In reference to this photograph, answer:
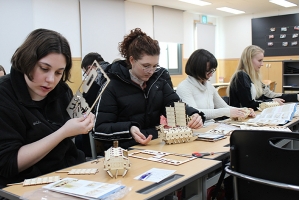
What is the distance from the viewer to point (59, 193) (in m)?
1.15

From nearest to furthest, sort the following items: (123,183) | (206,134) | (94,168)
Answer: (123,183) < (94,168) < (206,134)

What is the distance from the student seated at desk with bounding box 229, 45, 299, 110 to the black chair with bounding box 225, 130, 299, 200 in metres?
2.19

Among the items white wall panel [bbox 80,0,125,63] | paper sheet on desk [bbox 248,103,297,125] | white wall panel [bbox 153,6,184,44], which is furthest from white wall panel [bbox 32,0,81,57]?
paper sheet on desk [bbox 248,103,297,125]

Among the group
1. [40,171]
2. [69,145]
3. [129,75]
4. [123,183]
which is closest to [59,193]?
[123,183]

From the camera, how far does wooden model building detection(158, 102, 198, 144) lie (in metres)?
1.89

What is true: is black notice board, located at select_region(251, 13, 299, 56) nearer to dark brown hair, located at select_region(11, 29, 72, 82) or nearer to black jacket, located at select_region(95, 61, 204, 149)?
black jacket, located at select_region(95, 61, 204, 149)

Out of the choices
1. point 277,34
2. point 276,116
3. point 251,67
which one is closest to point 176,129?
point 276,116

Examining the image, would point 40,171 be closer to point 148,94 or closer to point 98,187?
point 98,187

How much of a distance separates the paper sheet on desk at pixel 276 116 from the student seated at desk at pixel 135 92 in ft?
1.97

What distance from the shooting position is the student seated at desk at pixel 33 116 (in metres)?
1.36

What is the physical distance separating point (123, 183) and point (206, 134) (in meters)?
0.95

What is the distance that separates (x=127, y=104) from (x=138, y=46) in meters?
0.38


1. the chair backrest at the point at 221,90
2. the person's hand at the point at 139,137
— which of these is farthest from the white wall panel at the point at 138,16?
the person's hand at the point at 139,137

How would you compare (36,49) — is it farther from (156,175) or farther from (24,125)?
(156,175)
